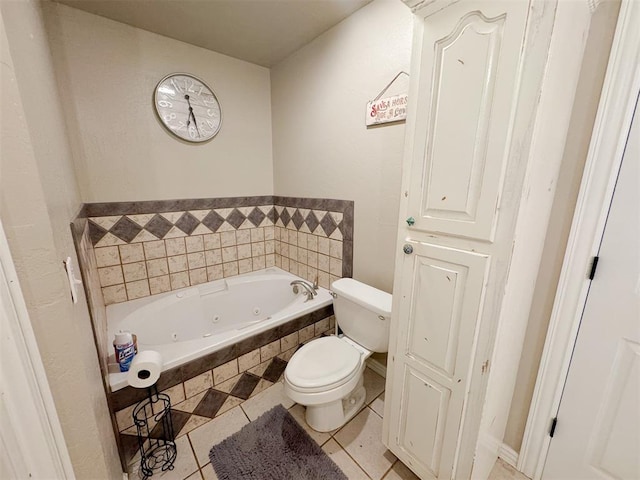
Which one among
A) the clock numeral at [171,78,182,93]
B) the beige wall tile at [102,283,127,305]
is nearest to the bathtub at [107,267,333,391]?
the beige wall tile at [102,283,127,305]

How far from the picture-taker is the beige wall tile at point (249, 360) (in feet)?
5.11

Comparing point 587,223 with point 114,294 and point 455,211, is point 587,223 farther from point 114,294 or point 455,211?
point 114,294

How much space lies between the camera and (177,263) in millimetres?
2059

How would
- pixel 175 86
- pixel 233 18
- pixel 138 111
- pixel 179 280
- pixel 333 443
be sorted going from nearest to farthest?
pixel 333 443 < pixel 233 18 < pixel 138 111 < pixel 175 86 < pixel 179 280

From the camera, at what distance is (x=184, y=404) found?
54.6 inches

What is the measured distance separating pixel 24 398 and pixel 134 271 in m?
1.58

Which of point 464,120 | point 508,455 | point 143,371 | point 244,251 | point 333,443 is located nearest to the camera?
point 464,120

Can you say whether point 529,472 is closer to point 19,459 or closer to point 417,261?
point 417,261

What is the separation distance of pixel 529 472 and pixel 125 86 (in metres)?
3.13

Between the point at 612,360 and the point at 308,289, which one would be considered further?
the point at 308,289

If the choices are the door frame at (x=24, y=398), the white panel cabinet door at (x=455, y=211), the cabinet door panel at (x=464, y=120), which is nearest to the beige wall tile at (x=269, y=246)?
the white panel cabinet door at (x=455, y=211)

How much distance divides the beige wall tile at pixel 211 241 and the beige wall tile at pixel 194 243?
32 millimetres

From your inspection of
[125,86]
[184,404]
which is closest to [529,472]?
[184,404]

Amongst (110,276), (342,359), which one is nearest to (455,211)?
(342,359)
